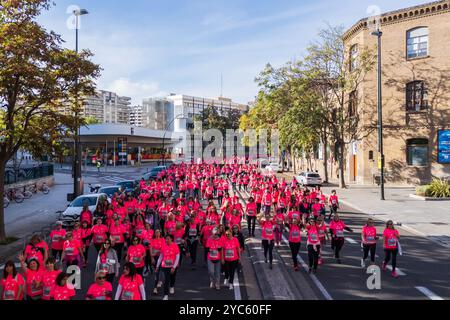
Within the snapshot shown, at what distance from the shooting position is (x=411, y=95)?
1310 inches

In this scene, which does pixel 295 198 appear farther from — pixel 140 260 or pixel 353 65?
pixel 353 65

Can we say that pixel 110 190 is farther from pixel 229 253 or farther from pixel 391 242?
pixel 391 242

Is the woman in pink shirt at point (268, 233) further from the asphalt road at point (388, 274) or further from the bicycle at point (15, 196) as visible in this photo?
the bicycle at point (15, 196)

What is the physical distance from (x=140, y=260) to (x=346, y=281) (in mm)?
5149

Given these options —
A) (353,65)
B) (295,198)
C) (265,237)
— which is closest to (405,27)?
(353,65)

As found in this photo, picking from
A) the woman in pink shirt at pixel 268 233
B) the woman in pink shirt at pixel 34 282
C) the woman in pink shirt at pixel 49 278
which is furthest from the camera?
the woman in pink shirt at pixel 268 233

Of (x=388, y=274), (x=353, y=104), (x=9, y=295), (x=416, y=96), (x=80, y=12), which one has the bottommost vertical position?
(x=388, y=274)

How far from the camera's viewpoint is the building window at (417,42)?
32.9 metres

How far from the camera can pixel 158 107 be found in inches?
6024

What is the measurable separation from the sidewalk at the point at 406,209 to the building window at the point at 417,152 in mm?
2957

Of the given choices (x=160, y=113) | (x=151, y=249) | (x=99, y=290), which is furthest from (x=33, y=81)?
(x=160, y=113)

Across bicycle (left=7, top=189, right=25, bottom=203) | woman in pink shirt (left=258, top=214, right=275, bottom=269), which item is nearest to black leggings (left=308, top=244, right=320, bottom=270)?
woman in pink shirt (left=258, top=214, right=275, bottom=269)

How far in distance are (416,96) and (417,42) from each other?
4.48 meters

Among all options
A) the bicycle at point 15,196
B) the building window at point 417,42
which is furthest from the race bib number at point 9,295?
the building window at point 417,42
